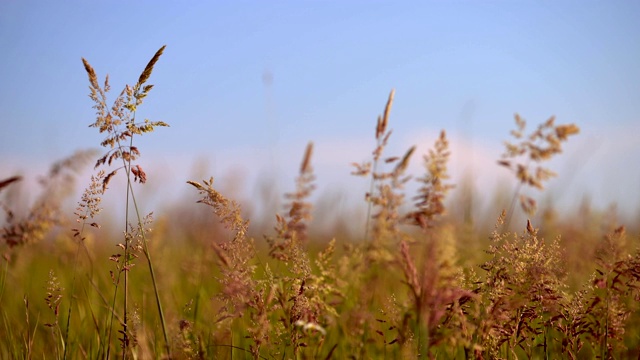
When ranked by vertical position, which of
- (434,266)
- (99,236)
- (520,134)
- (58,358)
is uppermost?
(99,236)

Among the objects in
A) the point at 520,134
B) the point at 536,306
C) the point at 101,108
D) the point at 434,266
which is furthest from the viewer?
the point at 536,306

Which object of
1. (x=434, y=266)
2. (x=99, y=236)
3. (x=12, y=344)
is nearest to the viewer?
(x=434, y=266)

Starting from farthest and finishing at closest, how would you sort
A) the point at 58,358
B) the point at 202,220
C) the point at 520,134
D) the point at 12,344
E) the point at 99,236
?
the point at 99,236 → the point at 202,220 → the point at 12,344 → the point at 58,358 → the point at 520,134

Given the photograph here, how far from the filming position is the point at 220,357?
3.27 metres

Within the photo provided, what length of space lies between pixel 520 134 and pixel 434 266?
70 centimetres

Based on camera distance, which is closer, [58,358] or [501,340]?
[501,340]

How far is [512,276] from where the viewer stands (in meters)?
2.80

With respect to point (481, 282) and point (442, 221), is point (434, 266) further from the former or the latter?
point (481, 282)

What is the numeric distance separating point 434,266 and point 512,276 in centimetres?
77

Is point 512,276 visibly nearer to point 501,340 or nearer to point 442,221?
point 501,340

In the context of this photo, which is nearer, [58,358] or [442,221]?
[442,221]

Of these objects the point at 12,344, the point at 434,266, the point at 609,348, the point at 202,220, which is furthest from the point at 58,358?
the point at 202,220

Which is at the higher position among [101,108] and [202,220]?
[202,220]

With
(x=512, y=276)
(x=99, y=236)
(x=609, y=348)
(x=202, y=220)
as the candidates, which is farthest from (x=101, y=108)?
(x=99, y=236)
